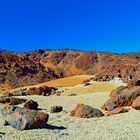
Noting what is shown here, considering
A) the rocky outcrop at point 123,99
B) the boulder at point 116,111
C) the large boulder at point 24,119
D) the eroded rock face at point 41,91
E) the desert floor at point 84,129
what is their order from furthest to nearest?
the eroded rock face at point 41,91, the rocky outcrop at point 123,99, the boulder at point 116,111, the large boulder at point 24,119, the desert floor at point 84,129

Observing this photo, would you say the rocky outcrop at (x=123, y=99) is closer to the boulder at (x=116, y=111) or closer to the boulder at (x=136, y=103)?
the boulder at (x=136, y=103)

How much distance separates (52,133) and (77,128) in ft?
6.33

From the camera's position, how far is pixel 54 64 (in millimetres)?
119188

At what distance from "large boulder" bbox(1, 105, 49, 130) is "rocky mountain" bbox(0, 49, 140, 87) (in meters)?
51.2

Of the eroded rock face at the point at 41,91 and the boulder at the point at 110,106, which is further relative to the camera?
the eroded rock face at the point at 41,91

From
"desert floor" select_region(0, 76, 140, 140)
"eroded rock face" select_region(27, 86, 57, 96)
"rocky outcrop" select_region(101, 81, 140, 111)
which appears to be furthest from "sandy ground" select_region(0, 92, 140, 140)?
"eroded rock face" select_region(27, 86, 57, 96)

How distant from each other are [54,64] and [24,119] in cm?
10096

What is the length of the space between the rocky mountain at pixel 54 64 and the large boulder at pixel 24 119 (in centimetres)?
5122

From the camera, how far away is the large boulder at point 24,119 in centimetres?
1814

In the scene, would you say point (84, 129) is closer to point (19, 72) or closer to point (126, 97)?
point (126, 97)

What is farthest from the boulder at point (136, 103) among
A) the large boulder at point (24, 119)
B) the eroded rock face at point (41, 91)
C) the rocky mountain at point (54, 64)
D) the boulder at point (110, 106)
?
the rocky mountain at point (54, 64)

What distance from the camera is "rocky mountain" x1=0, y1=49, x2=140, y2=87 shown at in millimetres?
74188

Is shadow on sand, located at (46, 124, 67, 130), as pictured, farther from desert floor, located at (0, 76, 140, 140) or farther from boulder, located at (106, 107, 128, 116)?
boulder, located at (106, 107, 128, 116)

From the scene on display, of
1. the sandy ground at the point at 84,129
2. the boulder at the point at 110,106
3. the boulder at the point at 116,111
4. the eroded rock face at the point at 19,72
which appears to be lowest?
the sandy ground at the point at 84,129
